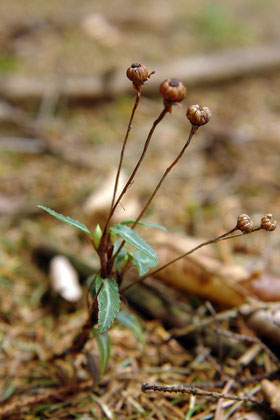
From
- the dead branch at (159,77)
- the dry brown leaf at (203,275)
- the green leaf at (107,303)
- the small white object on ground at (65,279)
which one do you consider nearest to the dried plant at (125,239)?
the green leaf at (107,303)

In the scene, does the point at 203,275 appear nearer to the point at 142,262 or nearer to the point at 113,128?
the point at 142,262

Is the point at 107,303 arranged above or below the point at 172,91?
below

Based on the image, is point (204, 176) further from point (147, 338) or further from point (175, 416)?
point (175, 416)

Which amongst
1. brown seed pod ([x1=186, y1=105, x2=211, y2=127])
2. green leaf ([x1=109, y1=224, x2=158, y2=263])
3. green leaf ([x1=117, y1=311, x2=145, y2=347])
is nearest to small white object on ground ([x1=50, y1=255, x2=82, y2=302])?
green leaf ([x1=117, y1=311, x2=145, y2=347])

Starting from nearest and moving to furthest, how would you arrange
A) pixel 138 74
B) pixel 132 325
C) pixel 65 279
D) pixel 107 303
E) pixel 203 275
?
1. pixel 138 74
2. pixel 107 303
3. pixel 132 325
4. pixel 203 275
5. pixel 65 279

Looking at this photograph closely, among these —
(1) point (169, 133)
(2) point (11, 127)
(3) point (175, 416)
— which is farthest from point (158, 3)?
(3) point (175, 416)

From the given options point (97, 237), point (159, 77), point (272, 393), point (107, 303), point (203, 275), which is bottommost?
point (272, 393)

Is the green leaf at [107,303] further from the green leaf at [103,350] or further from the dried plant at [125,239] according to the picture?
the green leaf at [103,350]

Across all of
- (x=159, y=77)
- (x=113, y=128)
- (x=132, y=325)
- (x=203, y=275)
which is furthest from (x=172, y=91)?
(x=159, y=77)
